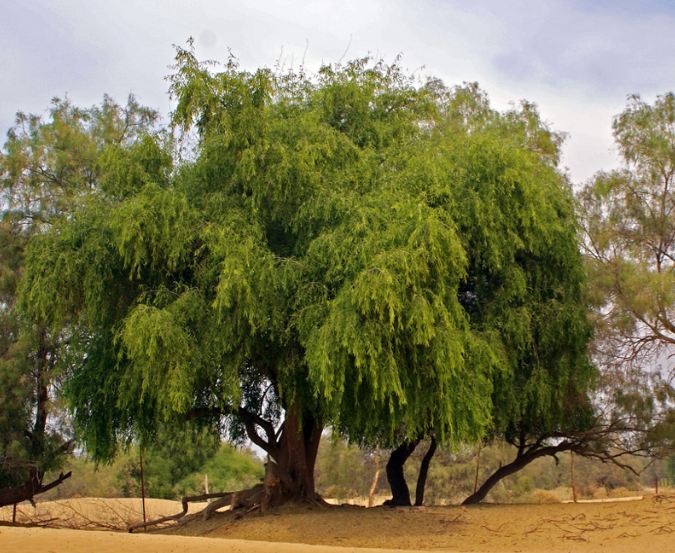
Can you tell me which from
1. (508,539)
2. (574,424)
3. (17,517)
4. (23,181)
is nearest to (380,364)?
(508,539)

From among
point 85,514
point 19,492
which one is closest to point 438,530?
point 19,492

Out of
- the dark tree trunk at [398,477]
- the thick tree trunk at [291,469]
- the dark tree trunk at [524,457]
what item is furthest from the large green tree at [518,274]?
the thick tree trunk at [291,469]

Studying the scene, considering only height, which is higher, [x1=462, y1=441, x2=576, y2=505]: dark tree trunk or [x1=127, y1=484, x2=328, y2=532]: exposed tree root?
[x1=462, y1=441, x2=576, y2=505]: dark tree trunk

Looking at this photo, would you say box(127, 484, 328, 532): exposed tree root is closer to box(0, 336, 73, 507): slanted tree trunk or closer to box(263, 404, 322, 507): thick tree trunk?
box(263, 404, 322, 507): thick tree trunk

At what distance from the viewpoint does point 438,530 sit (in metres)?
20.2

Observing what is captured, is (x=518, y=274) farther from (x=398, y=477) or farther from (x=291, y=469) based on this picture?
(x=398, y=477)

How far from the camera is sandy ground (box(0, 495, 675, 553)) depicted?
1767 cm

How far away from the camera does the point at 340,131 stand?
22.4 metres

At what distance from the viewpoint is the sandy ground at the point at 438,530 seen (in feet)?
58.0

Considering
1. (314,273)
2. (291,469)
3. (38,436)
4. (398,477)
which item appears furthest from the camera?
(38,436)

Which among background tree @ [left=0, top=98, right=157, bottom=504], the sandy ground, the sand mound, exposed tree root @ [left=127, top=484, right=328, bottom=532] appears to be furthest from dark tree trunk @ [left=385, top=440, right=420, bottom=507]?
background tree @ [left=0, top=98, right=157, bottom=504]

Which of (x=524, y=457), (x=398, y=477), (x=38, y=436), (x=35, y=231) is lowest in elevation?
(x=398, y=477)

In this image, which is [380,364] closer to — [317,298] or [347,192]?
[317,298]

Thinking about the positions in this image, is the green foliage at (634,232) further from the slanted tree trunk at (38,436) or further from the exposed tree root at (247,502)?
the slanted tree trunk at (38,436)
